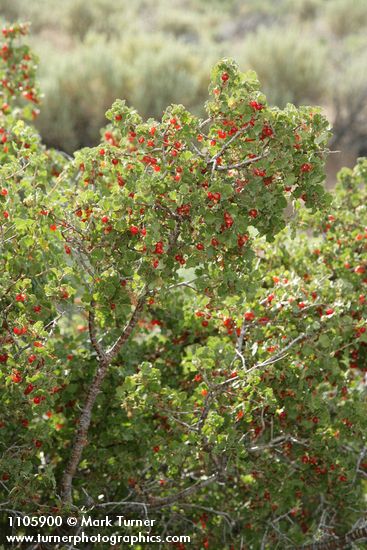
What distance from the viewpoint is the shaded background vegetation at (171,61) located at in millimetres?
11711

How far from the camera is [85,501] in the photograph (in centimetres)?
335

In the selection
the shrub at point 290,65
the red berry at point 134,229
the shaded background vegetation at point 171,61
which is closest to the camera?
the red berry at point 134,229

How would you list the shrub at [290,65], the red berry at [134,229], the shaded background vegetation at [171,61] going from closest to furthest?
1. the red berry at [134,229]
2. the shaded background vegetation at [171,61]
3. the shrub at [290,65]

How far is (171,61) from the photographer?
12656 millimetres

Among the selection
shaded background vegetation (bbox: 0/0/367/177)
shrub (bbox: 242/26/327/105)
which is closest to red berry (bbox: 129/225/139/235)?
shaded background vegetation (bbox: 0/0/367/177)

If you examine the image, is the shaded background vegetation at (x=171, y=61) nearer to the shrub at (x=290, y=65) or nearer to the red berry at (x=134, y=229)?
the shrub at (x=290, y=65)

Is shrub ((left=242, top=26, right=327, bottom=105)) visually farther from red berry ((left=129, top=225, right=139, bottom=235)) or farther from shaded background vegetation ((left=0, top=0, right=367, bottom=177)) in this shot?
red berry ((left=129, top=225, right=139, bottom=235))

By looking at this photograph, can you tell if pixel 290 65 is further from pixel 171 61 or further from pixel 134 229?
pixel 134 229

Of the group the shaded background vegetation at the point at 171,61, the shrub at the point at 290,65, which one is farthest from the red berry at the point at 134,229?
the shrub at the point at 290,65

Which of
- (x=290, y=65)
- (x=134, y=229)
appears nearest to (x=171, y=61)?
(x=290, y=65)

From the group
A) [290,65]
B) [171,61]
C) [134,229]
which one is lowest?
[134,229]

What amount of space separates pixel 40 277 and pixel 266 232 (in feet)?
3.35

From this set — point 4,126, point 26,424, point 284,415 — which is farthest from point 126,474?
point 4,126

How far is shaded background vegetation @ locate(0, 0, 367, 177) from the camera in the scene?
11711mm
